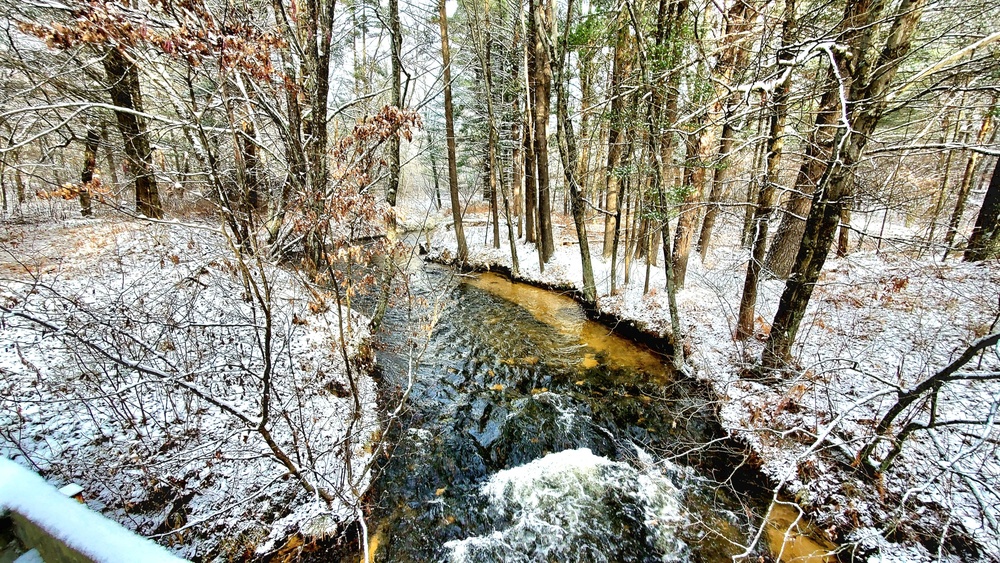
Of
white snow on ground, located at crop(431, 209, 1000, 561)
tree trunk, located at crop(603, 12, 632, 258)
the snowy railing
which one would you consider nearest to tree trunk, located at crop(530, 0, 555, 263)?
tree trunk, located at crop(603, 12, 632, 258)

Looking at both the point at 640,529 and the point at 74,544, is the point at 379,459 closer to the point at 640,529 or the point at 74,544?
the point at 640,529

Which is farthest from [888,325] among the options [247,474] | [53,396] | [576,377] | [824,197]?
[53,396]

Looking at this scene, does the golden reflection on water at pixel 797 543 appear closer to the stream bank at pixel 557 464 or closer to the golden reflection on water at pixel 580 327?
the stream bank at pixel 557 464

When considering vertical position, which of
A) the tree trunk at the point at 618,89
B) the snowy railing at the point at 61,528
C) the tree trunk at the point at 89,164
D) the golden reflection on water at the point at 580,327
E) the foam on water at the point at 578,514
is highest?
the tree trunk at the point at 618,89

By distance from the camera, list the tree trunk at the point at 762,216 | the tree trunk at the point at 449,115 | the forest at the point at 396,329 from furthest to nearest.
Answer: the tree trunk at the point at 449,115, the tree trunk at the point at 762,216, the forest at the point at 396,329

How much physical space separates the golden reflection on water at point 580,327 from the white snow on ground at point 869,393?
0.65 m

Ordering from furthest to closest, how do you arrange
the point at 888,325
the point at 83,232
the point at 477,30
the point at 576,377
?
the point at 477,30
the point at 83,232
the point at 576,377
the point at 888,325

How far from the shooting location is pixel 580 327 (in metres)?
8.74

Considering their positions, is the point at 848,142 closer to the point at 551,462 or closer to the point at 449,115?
the point at 551,462

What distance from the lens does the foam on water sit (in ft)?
12.0

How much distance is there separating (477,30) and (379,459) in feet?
37.2

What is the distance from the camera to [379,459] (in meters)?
4.62

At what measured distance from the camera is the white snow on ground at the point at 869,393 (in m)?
3.21

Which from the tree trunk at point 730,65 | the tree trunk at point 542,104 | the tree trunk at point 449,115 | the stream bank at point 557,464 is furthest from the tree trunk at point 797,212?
the tree trunk at point 449,115
